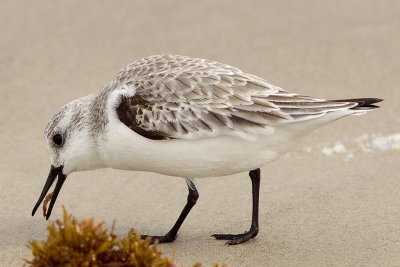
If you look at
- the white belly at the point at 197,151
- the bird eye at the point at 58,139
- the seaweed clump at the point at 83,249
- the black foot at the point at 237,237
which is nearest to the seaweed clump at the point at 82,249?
the seaweed clump at the point at 83,249

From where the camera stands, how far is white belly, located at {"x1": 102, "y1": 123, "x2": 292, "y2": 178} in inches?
219

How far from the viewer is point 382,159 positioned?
7473mm

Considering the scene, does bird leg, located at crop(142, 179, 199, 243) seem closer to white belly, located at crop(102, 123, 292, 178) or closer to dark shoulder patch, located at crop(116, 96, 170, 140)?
white belly, located at crop(102, 123, 292, 178)

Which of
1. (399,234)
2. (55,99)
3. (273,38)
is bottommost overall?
(399,234)

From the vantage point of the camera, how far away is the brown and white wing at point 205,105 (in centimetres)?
549

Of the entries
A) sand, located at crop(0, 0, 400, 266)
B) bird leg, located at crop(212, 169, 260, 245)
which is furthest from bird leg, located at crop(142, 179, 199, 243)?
bird leg, located at crop(212, 169, 260, 245)

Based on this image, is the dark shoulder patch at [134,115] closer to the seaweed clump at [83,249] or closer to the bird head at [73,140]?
the bird head at [73,140]

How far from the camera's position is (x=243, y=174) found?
7.61 metres

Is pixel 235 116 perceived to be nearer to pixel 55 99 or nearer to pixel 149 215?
pixel 149 215

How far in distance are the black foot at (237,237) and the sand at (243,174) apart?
6cm

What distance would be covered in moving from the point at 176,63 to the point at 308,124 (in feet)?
3.77

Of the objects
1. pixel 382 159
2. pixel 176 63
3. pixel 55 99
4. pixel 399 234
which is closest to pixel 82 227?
pixel 176 63

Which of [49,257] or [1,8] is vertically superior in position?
[1,8]

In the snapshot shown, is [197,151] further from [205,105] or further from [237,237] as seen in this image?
[237,237]
